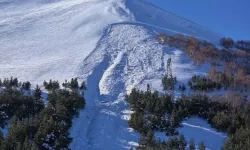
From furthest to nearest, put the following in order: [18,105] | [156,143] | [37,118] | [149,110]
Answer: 1. [149,110]
2. [18,105]
3. [37,118]
4. [156,143]

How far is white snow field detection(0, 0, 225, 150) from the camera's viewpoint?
909 inches

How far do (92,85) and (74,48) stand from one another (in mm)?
14646

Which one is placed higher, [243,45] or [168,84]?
[243,45]

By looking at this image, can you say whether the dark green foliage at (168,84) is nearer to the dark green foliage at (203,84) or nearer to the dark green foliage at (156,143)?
the dark green foliage at (203,84)

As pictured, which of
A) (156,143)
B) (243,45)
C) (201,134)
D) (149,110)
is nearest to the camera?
(156,143)

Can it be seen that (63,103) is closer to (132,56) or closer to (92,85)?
(92,85)

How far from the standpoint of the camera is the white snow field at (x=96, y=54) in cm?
2308

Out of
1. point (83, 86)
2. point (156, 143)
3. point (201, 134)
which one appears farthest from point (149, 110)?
point (83, 86)

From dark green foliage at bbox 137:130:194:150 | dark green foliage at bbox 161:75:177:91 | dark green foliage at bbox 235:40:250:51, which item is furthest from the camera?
dark green foliage at bbox 235:40:250:51

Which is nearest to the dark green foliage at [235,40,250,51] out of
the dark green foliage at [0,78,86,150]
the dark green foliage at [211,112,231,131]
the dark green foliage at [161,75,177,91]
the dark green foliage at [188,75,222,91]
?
the dark green foliage at [188,75,222,91]

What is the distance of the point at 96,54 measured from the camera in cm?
4022

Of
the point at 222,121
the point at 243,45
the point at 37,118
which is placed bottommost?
the point at 37,118

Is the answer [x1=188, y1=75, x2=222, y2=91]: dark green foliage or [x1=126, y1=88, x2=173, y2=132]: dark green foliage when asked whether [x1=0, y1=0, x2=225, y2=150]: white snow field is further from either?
[x1=188, y1=75, x2=222, y2=91]: dark green foliage

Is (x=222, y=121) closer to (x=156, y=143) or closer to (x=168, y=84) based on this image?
(x=156, y=143)
